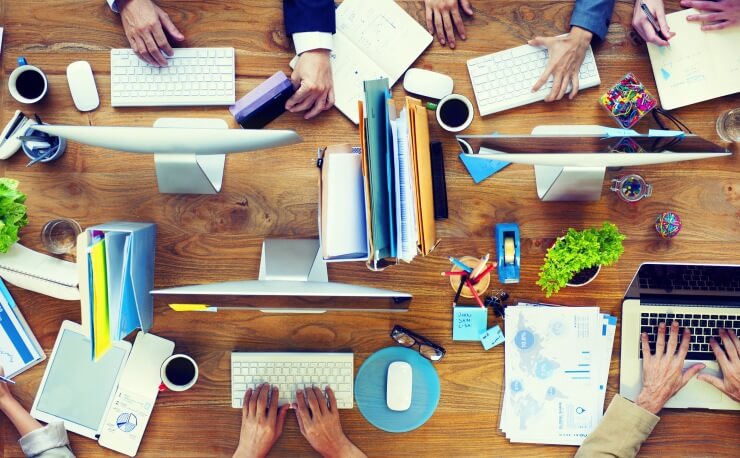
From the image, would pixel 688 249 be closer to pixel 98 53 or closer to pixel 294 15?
pixel 294 15

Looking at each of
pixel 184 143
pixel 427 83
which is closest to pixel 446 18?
pixel 427 83

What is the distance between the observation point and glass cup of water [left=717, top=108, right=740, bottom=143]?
1.49 m

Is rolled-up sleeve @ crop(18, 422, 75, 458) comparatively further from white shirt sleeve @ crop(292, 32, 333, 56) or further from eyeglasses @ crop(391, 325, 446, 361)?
white shirt sleeve @ crop(292, 32, 333, 56)

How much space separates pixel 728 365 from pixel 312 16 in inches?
55.2

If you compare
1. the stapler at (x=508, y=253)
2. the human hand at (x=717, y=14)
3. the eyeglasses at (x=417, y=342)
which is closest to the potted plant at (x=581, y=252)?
the stapler at (x=508, y=253)

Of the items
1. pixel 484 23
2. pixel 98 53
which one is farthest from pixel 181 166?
pixel 484 23

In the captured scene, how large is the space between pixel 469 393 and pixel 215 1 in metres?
1.26

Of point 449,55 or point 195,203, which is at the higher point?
point 449,55

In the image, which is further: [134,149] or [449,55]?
[449,55]

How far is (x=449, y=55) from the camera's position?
1.51 meters

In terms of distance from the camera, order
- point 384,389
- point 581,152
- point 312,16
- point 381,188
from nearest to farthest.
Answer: point 381,188 < point 581,152 < point 312,16 < point 384,389

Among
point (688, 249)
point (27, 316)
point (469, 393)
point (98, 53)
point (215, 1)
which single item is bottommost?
point (469, 393)

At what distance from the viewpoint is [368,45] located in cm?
149

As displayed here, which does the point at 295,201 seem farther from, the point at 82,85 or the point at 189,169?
the point at 82,85
